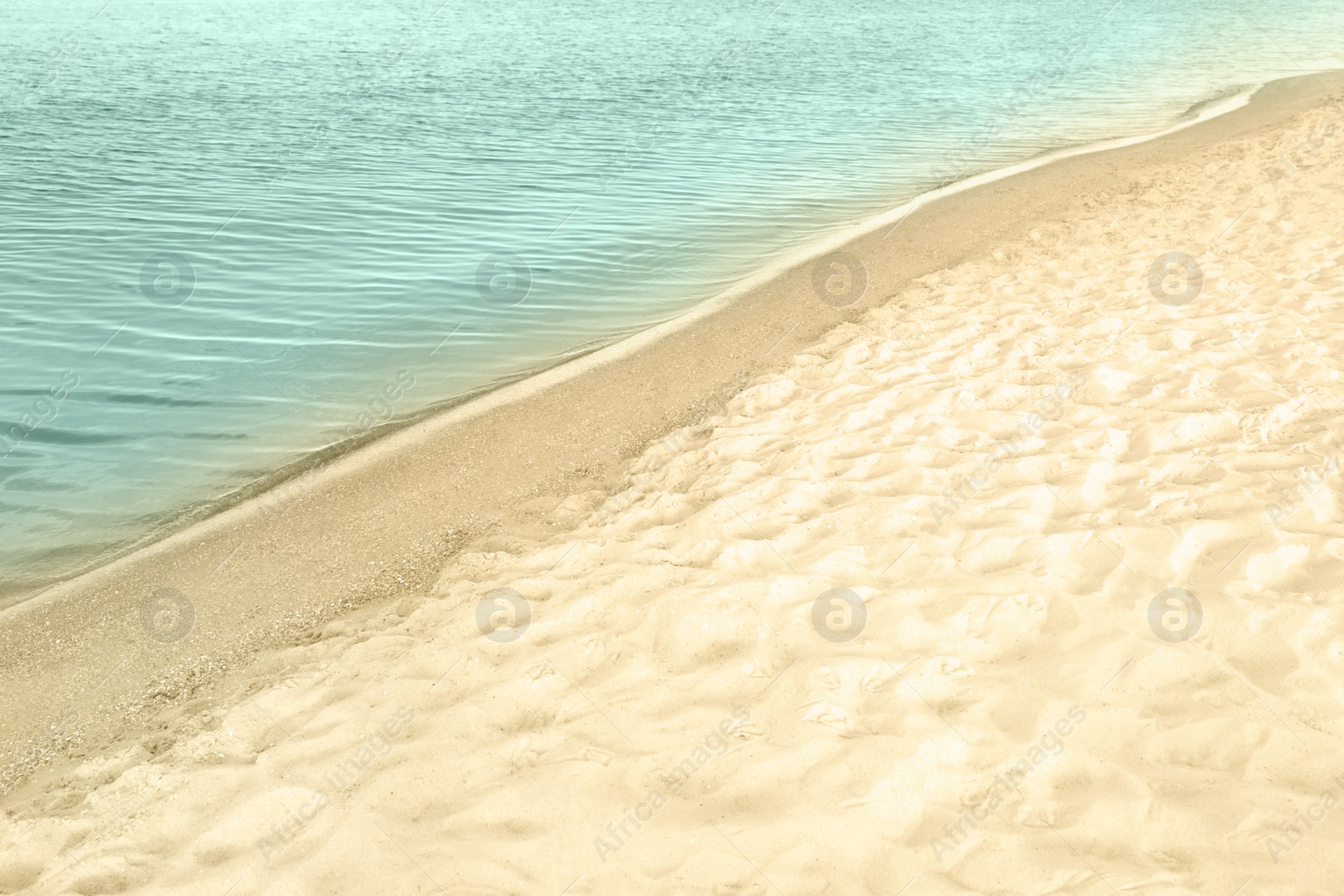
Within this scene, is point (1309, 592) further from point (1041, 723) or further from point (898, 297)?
point (898, 297)

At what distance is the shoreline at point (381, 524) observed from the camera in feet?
14.4

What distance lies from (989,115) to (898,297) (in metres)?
10.8

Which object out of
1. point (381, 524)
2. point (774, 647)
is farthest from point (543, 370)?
point (774, 647)

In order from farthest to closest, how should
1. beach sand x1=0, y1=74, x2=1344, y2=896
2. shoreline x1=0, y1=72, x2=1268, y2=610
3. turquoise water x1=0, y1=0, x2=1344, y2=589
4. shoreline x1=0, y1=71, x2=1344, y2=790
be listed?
turquoise water x1=0, y1=0, x2=1344, y2=589 → shoreline x1=0, y1=72, x2=1268, y2=610 → shoreline x1=0, y1=71, x2=1344, y2=790 → beach sand x1=0, y1=74, x2=1344, y2=896

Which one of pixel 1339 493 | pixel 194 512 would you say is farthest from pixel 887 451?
pixel 194 512

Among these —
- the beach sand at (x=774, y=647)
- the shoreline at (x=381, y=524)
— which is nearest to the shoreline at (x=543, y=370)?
the shoreline at (x=381, y=524)

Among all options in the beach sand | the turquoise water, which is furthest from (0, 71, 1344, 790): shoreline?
the turquoise water

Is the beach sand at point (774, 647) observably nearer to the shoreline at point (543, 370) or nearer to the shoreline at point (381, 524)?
the shoreline at point (381, 524)

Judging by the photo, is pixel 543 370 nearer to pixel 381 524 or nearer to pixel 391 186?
pixel 381 524

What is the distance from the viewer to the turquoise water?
23.2 feet

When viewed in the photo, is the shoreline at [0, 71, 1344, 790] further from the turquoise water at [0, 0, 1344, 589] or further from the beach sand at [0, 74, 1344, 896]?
the turquoise water at [0, 0, 1344, 589]

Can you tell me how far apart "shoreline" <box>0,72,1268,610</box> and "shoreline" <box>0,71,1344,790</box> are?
0.06 m

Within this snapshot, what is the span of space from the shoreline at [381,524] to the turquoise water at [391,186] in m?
0.56

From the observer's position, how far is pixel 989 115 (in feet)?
56.4
